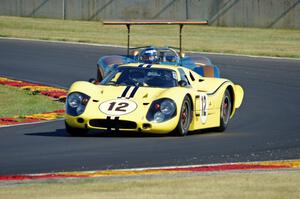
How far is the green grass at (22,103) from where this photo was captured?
18.2 metres

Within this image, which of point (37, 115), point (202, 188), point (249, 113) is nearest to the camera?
point (202, 188)

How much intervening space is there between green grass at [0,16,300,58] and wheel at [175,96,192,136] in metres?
16.9

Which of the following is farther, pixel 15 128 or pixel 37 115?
pixel 37 115

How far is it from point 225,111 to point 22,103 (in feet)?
16.3

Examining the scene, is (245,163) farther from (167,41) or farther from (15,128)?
(167,41)

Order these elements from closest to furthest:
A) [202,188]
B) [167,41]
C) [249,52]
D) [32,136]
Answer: [202,188] → [32,136] → [249,52] → [167,41]

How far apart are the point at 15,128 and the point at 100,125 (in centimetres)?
166

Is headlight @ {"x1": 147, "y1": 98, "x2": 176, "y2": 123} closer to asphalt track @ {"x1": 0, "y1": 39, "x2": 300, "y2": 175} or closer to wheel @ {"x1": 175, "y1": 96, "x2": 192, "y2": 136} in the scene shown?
wheel @ {"x1": 175, "y1": 96, "x2": 192, "y2": 136}

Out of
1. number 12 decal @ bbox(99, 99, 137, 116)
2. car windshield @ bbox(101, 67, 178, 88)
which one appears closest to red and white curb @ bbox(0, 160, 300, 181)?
number 12 decal @ bbox(99, 99, 137, 116)

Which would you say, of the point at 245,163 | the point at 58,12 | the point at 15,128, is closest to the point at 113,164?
the point at 245,163

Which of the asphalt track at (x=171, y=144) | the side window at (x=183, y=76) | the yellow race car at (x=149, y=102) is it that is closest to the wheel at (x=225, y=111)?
the yellow race car at (x=149, y=102)

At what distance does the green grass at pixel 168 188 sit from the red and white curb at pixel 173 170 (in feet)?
1.01

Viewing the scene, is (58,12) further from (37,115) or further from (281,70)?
(37,115)

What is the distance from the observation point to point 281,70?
2703 centimetres
